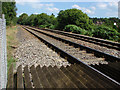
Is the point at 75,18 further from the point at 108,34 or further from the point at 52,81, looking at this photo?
the point at 52,81

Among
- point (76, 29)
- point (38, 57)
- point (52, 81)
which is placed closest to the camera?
point (52, 81)

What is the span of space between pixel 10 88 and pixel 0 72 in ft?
0.92

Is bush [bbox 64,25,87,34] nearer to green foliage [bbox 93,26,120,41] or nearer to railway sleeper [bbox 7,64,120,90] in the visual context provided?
green foliage [bbox 93,26,120,41]

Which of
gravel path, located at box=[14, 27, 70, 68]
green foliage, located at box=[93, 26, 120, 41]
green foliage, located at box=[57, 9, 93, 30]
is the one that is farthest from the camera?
green foliage, located at box=[57, 9, 93, 30]

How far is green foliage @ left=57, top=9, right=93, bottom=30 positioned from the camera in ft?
79.1

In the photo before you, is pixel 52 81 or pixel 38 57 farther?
pixel 38 57

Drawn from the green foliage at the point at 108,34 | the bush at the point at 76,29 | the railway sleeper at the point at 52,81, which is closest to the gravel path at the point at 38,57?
the railway sleeper at the point at 52,81

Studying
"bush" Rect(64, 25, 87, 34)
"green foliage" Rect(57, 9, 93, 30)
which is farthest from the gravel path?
"green foliage" Rect(57, 9, 93, 30)

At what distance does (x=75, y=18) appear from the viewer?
970 inches

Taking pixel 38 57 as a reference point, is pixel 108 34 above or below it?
above

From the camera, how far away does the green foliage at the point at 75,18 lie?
949 inches

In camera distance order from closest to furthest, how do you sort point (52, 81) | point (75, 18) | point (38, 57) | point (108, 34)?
point (52, 81), point (38, 57), point (108, 34), point (75, 18)

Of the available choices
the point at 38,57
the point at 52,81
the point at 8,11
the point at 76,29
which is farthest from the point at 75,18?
the point at 52,81

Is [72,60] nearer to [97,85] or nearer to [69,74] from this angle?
[69,74]
